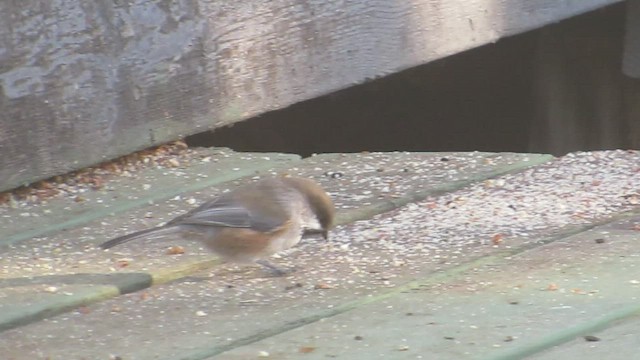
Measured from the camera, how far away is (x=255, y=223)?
4.41m

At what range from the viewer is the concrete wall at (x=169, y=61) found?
202 inches

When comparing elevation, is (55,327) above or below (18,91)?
below

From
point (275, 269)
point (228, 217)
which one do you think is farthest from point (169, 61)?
point (275, 269)

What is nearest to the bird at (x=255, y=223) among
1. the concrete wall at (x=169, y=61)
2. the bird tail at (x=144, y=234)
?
the bird tail at (x=144, y=234)

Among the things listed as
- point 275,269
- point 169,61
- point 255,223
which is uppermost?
point 169,61

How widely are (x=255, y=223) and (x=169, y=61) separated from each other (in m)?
1.26

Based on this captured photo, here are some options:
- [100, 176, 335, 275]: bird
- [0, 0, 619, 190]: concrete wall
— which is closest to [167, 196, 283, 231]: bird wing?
[100, 176, 335, 275]: bird

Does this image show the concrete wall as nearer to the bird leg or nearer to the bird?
the bird

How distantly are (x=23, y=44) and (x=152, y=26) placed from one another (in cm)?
51

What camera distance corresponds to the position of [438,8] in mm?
6324

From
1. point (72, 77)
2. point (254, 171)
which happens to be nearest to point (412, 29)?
point (254, 171)

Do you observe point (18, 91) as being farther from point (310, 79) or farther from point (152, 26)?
point (310, 79)

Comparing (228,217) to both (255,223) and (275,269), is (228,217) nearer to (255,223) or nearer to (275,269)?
(255,223)

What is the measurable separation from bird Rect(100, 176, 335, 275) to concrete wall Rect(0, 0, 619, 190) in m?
0.88
